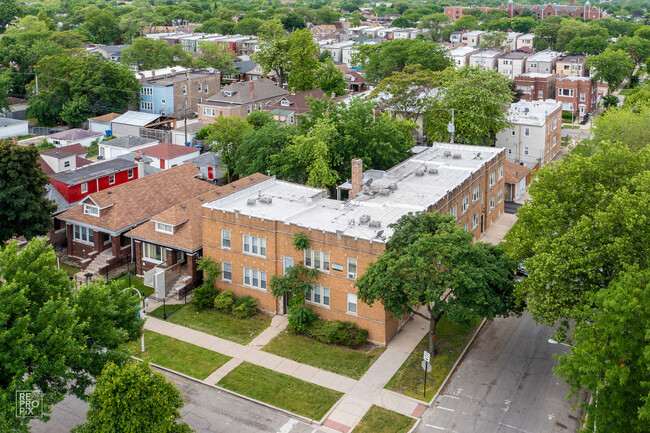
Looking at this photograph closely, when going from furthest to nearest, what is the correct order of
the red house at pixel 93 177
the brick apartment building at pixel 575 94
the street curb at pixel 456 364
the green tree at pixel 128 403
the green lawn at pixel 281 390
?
1. the brick apartment building at pixel 575 94
2. the red house at pixel 93 177
3. the street curb at pixel 456 364
4. the green lawn at pixel 281 390
5. the green tree at pixel 128 403

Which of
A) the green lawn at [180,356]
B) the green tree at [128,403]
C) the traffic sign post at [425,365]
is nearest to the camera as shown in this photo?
the green tree at [128,403]

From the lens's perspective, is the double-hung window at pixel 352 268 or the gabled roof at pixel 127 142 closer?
the double-hung window at pixel 352 268

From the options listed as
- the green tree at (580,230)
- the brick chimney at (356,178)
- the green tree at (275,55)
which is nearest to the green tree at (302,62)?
the green tree at (275,55)

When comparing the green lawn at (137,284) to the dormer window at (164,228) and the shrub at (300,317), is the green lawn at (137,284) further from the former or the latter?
the shrub at (300,317)

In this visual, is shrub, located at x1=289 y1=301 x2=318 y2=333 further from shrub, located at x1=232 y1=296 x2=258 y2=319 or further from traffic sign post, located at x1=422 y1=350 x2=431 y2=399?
traffic sign post, located at x1=422 y1=350 x2=431 y2=399

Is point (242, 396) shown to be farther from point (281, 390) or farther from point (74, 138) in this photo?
point (74, 138)

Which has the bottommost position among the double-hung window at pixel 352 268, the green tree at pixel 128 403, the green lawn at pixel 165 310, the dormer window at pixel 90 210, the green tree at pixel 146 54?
the green lawn at pixel 165 310

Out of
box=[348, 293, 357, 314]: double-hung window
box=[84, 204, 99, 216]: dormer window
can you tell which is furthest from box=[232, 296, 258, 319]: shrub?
box=[84, 204, 99, 216]: dormer window
